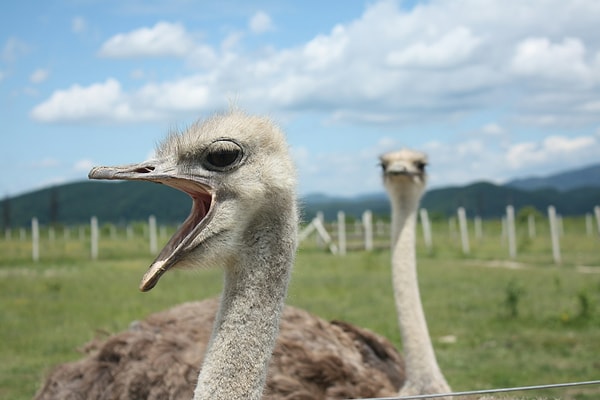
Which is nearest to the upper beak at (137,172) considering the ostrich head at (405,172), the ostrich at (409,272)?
the ostrich at (409,272)

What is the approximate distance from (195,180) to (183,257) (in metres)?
0.24

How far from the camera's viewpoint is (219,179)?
2.33m

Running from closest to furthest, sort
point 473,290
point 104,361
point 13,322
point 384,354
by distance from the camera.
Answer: point 104,361 < point 384,354 < point 13,322 < point 473,290

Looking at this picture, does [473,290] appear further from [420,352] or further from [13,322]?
[420,352]

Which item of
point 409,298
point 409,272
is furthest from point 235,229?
point 409,272

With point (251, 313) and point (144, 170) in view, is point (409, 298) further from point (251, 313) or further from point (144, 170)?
point (144, 170)

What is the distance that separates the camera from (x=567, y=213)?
642 ft

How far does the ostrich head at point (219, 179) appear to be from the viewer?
2.25 m

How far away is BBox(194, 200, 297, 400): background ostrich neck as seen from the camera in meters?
2.22

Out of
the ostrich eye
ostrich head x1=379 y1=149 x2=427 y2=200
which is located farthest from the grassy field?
ostrich head x1=379 y1=149 x2=427 y2=200

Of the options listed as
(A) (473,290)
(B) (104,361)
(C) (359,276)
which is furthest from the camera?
(C) (359,276)

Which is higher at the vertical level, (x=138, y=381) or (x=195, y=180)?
(x=195, y=180)

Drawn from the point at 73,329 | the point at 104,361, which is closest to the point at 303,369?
the point at 104,361

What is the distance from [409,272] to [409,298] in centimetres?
19
